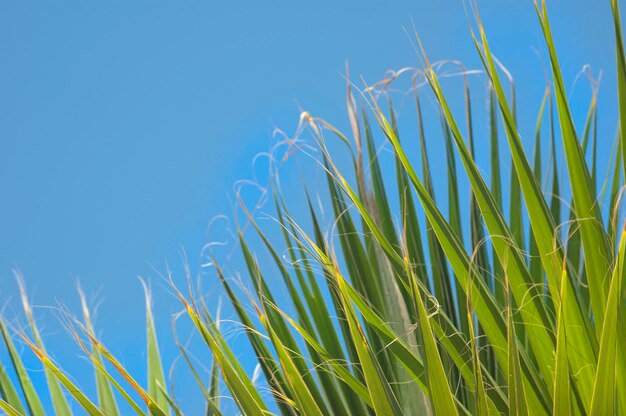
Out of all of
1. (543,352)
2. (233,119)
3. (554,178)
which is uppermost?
(233,119)

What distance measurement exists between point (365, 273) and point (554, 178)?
273 mm

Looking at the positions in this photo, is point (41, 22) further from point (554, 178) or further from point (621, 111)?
point (621, 111)

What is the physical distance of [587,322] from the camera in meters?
0.57

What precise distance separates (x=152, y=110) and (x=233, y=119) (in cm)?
49

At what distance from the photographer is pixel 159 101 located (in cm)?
520

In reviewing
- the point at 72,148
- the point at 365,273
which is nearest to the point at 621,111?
the point at 365,273

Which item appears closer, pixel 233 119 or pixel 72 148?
pixel 72 148

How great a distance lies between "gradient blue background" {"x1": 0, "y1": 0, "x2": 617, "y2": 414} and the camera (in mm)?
4996

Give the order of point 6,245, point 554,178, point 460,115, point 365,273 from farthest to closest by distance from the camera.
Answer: point 460,115 → point 6,245 → point 554,178 → point 365,273

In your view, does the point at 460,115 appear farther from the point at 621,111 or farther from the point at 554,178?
the point at 621,111

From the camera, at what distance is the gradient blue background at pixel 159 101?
4996 mm

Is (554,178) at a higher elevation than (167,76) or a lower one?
lower

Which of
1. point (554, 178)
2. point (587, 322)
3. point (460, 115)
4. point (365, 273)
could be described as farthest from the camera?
point (460, 115)

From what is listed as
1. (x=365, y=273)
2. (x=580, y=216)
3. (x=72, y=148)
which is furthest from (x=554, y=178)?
(x=72, y=148)
